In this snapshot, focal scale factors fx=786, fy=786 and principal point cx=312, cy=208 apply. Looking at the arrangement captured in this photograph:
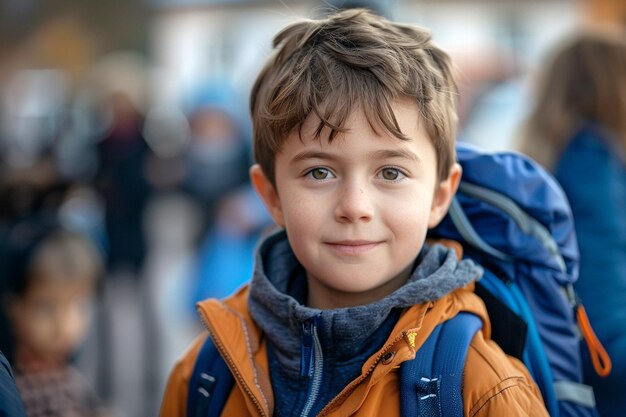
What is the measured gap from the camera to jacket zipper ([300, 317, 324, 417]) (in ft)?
6.14

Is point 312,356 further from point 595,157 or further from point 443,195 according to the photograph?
point 595,157

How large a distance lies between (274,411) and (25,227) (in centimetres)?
230

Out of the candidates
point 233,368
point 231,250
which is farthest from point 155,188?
point 233,368

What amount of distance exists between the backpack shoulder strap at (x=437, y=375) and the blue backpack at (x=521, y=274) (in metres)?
0.17

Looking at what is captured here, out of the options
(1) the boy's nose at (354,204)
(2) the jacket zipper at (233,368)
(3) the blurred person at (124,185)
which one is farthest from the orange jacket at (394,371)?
(3) the blurred person at (124,185)

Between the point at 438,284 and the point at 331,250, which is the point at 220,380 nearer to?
the point at 331,250

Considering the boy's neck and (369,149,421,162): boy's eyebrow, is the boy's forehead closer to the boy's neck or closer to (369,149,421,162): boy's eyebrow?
(369,149,421,162): boy's eyebrow

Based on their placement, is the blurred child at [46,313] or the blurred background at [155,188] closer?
the blurred child at [46,313]

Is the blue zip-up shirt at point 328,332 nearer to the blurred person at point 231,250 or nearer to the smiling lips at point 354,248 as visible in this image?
the smiling lips at point 354,248

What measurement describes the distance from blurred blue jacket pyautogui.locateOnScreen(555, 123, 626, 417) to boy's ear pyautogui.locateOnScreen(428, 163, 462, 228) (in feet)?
2.72

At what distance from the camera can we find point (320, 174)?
6.10ft

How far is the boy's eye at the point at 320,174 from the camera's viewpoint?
1.85m

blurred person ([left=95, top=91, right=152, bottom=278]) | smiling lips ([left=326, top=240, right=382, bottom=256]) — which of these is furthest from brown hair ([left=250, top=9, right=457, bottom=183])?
blurred person ([left=95, top=91, right=152, bottom=278])

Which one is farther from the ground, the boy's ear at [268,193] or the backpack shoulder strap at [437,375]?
the boy's ear at [268,193]
